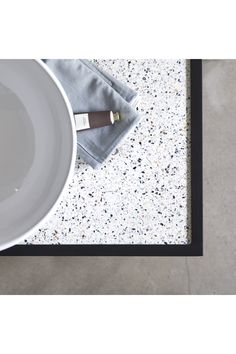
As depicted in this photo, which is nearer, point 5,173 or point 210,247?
point 5,173

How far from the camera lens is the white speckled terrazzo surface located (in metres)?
0.62

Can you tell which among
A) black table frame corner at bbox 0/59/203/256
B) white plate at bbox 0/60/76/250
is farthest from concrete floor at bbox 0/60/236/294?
white plate at bbox 0/60/76/250

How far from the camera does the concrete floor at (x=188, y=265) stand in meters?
0.65

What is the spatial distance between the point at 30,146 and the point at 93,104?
11 cm

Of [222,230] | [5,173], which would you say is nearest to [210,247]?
[222,230]

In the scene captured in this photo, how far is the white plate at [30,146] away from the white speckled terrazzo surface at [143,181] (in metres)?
0.10

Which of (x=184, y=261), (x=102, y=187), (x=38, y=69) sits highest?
(x=38, y=69)

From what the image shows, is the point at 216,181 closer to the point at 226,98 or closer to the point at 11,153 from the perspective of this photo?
the point at 226,98

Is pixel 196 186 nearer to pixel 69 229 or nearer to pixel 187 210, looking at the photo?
pixel 187 210

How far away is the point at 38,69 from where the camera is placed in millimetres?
478

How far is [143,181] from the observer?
63 cm

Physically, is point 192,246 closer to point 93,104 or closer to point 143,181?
point 143,181

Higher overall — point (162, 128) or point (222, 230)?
point (162, 128)

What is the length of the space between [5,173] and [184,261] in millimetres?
261
